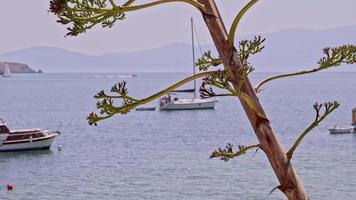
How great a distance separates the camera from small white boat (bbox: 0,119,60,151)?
57.6m

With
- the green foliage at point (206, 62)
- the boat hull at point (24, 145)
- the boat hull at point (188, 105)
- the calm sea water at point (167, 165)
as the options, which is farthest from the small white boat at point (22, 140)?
the green foliage at point (206, 62)

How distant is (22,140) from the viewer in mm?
57750

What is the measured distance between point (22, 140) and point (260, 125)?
54.9m

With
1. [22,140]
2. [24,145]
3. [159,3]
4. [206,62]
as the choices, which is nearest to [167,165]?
[24,145]

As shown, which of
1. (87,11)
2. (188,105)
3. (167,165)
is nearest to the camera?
(87,11)

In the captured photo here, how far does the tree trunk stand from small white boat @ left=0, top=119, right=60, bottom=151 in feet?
179

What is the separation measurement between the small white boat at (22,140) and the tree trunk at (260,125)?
54.6 meters

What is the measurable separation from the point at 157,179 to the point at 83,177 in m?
4.51

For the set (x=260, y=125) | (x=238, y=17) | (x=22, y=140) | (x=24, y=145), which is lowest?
(x=24, y=145)

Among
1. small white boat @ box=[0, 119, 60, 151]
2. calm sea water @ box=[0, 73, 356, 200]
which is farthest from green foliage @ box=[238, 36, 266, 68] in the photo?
small white boat @ box=[0, 119, 60, 151]

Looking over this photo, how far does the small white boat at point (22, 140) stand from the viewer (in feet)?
189

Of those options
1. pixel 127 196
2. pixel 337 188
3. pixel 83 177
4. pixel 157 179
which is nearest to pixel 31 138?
pixel 83 177

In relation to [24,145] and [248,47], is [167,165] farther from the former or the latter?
[248,47]

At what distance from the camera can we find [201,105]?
10669 cm
